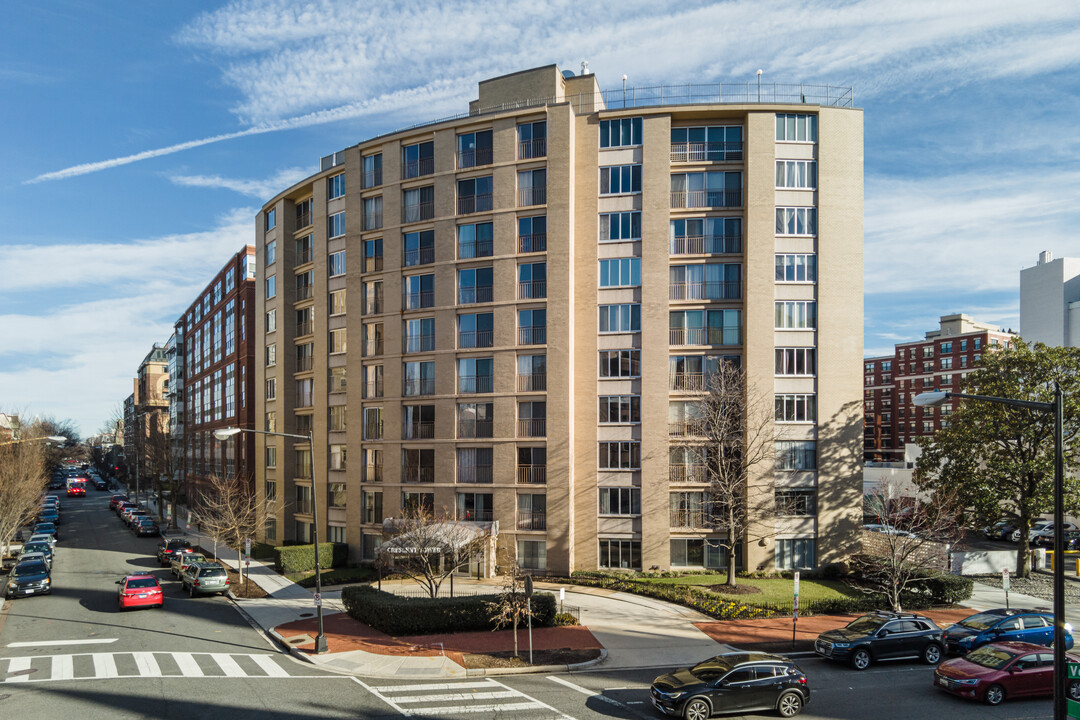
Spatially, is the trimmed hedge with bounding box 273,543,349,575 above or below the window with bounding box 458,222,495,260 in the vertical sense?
below

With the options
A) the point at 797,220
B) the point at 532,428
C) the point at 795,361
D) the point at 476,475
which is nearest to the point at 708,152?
the point at 797,220

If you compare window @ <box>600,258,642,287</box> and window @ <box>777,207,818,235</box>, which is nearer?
window @ <box>777,207,818,235</box>

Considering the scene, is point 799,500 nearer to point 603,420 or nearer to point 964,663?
point 603,420

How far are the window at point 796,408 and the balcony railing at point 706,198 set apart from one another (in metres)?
11.9

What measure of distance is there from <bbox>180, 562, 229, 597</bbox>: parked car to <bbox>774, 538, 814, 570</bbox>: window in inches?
1181

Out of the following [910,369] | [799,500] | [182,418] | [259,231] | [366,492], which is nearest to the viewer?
[799,500]

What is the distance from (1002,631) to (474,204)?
108 feet

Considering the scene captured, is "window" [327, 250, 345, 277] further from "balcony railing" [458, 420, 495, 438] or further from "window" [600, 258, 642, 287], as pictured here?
"window" [600, 258, 642, 287]

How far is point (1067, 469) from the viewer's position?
117 feet

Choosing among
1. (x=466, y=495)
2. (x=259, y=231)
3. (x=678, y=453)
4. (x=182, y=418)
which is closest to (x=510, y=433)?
(x=466, y=495)

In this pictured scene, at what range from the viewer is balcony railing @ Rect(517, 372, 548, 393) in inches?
1531

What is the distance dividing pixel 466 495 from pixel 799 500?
19385mm

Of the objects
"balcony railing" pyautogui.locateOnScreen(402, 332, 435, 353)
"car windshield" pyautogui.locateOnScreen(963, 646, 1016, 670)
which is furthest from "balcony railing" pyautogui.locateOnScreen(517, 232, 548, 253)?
"car windshield" pyautogui.locateOnScreen(963, 646, 1016, 670)

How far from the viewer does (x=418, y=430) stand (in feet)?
137
